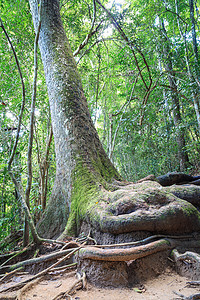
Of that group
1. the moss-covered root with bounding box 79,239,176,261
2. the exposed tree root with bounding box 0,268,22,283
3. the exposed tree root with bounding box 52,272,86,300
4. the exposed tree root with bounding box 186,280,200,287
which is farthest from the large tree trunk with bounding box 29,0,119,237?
the exposed tree root with bounding box 186,280,200,287

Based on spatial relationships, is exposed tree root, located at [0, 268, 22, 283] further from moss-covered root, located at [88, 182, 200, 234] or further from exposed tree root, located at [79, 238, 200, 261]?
moss-covered root, located at [88, 182, 200, 234]

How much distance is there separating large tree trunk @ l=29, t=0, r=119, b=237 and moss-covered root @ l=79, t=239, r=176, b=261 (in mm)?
969

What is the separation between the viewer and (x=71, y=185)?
2.85 m

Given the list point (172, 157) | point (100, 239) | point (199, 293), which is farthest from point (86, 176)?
point (172, 157)

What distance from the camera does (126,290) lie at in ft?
4.99

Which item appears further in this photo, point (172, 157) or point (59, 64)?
point (172, 157)

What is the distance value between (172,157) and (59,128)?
18.8 feet

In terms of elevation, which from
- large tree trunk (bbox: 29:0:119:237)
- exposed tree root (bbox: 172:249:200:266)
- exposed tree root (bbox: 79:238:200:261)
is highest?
large tree trunk (bbox: 29:0:119:237)

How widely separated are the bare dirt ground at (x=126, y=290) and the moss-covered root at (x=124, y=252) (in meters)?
0.20

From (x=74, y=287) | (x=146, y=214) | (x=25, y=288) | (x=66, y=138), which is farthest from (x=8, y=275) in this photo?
(x=66, y=138)

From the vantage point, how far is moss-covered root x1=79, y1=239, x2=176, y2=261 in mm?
1627

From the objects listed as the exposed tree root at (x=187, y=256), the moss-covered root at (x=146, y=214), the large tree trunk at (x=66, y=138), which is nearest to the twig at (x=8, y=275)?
the large tree trunk at (x=66, y=138)

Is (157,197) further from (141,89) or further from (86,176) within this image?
(141,89)

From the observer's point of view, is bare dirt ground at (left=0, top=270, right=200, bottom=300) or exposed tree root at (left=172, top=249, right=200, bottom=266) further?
exposed tree root at (left=172, top=249, right=200, bottom=266)
